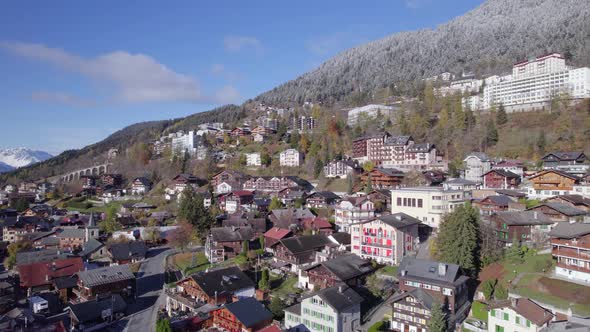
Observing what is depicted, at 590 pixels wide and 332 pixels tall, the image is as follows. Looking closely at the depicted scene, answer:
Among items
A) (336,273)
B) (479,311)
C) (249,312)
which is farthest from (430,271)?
(249,312)

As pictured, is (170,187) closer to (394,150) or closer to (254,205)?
(254,205)

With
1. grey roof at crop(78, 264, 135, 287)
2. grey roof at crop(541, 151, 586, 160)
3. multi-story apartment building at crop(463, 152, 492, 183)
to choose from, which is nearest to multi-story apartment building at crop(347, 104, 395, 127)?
multi-story apartment building at crop(463, 152, 492, 183)

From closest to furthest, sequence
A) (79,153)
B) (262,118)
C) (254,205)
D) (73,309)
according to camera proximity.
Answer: (73,309), (254,205), (262,118), (79,153)

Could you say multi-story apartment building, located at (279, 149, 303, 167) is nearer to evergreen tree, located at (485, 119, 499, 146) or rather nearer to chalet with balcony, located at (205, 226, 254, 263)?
evergreen tree, located at (485, 119, 499, 146)

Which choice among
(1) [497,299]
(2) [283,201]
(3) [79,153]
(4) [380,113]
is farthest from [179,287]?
(3) [79,153]

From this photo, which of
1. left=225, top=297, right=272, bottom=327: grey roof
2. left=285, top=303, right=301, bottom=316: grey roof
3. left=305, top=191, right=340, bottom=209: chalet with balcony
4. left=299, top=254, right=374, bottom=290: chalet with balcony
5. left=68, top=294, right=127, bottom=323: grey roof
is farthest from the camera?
left=305, top=191, right=340, bottom=209: chalet with balcony

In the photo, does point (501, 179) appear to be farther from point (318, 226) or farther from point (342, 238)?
point (318, 226)
